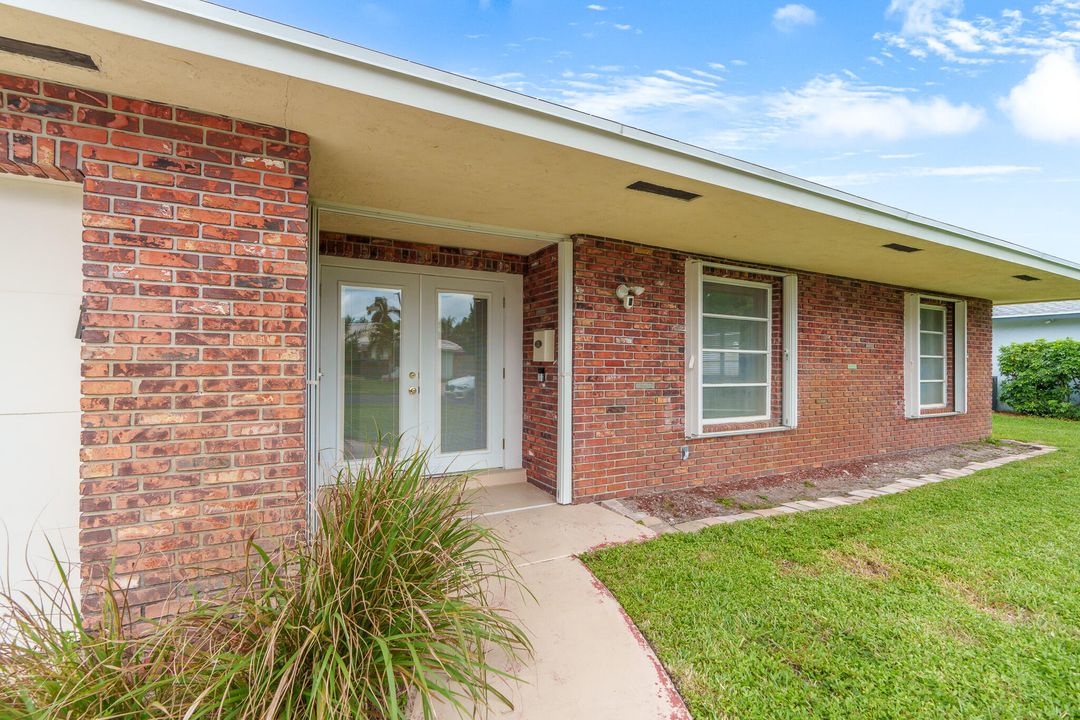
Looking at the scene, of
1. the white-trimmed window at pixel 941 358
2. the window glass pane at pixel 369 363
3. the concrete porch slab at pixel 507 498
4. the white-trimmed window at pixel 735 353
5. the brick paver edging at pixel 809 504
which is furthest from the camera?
the white-trimmed window at pixel 941 358

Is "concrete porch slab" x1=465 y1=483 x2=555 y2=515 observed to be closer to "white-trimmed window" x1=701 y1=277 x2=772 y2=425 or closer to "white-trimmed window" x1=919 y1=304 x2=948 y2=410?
"white-trimmed window" x1=701 y1=277 x2=772 y2=425

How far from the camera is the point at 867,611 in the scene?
2.52 m

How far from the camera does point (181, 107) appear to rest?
7.14 feet

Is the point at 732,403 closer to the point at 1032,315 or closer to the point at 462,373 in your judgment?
the point at 462,373

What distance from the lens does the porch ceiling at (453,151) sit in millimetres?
1780

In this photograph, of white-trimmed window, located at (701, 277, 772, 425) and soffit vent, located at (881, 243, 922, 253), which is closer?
soffit vent, located at (881, 243, 922, 253)

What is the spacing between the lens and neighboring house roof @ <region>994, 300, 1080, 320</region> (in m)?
12.5

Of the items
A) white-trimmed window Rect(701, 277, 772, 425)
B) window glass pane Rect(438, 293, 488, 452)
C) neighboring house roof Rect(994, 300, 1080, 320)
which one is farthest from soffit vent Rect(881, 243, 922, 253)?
neighboring house roof Rect(994, 300, 1080, 320)

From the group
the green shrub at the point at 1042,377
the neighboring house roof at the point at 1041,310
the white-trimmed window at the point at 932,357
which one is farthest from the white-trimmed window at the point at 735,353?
the neighboring house roof at the point at 1041,310

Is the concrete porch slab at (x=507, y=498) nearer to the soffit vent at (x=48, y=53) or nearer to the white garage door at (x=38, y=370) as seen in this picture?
the white garage door at (x=38, y=370)

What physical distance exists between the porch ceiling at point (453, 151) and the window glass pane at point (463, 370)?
2.32 ft

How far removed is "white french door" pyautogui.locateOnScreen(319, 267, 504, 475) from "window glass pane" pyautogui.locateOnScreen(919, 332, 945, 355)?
23.5 ft

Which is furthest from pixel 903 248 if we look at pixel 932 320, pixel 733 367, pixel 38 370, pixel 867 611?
pixel 38 370

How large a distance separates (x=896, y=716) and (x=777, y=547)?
1608mm
